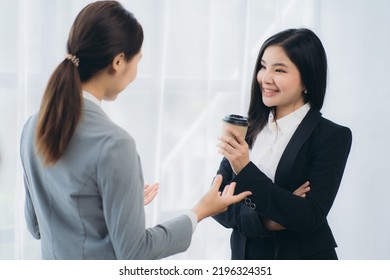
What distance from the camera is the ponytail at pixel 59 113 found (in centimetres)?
92

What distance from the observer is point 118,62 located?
0.98 metres

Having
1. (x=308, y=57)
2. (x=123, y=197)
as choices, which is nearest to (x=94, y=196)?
(x=123, y=197)

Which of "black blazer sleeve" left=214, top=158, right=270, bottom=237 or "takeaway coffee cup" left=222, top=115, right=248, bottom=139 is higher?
"takeaway coffee cup" left=222, top=115, right=248, bottom=139

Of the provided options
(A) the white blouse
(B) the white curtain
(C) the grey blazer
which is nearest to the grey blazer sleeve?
(C) the grey blazer

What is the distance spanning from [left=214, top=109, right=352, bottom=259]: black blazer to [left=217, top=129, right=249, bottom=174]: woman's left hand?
0.07ft

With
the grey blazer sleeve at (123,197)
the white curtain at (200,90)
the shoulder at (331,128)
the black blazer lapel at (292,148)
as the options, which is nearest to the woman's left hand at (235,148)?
the black blazer lapel at (292,148)

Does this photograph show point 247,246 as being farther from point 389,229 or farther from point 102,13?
point 389,229

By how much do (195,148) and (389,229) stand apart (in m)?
1.19

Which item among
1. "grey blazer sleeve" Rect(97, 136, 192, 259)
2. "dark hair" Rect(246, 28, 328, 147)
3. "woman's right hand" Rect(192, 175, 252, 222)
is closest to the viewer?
"grey blazer sleeve" Rect(97, 136, 192, 259)

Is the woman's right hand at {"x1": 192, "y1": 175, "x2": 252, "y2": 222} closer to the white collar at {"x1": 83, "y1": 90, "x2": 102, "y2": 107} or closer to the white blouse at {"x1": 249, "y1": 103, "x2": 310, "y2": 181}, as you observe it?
the white blouse at {"x1": 249, "y1": 103, "x2": 310, "y2": 181}

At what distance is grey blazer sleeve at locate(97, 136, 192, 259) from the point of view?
89cm

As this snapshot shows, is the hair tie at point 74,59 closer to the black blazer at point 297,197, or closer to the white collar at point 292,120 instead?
the black blazer at point 297,197

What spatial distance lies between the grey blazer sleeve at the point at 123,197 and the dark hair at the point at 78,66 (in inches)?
3.8
